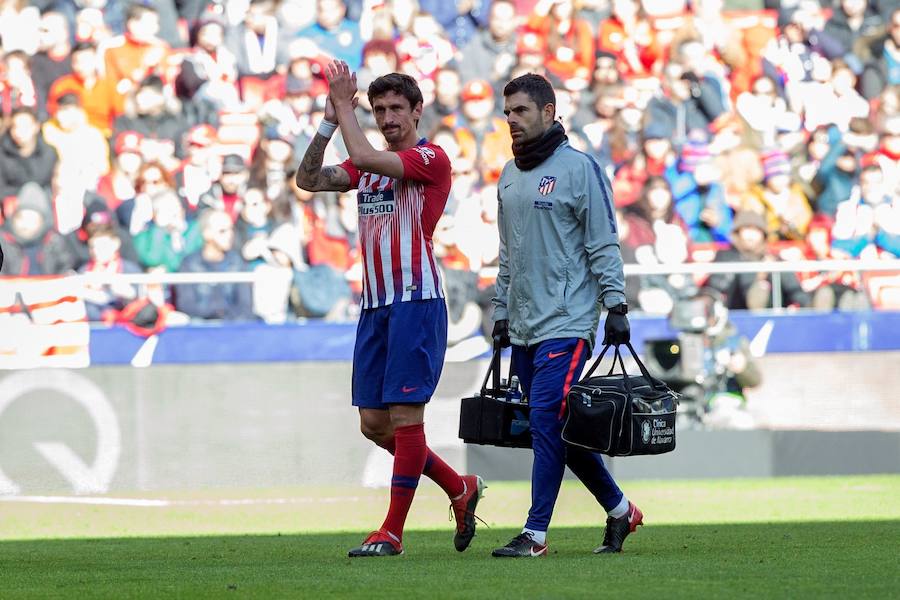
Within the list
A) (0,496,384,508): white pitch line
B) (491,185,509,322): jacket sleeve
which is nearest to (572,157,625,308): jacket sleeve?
(491,185,509,322): jacket sleeve

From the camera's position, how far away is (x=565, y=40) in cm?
1611

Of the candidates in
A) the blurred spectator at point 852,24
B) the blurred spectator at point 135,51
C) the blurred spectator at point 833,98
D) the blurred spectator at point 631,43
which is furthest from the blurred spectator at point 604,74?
the blurred spectator at point 135,51

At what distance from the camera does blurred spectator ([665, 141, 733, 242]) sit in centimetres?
1476

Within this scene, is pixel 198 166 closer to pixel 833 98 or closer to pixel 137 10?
pixel 137 10

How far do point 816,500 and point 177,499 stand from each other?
437 centimetres

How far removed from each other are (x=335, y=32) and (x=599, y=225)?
10.1m

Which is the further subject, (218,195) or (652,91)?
(652,91)

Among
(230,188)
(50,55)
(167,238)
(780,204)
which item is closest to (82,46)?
(50,55)

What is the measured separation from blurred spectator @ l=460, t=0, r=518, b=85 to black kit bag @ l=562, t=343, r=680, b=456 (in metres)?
9.71

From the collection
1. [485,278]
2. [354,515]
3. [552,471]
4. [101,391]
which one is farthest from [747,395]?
[552,471]

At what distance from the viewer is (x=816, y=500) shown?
33.5 feet

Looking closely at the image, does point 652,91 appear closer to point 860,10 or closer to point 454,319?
point 860,10

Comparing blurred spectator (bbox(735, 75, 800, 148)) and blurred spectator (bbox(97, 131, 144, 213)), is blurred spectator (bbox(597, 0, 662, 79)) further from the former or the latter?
blurred spectator (bbox(97, 131, 144, 213))

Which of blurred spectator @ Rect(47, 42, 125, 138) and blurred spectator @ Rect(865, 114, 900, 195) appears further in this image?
blurred spectator @ Rect(865, 114, 900, 195)
